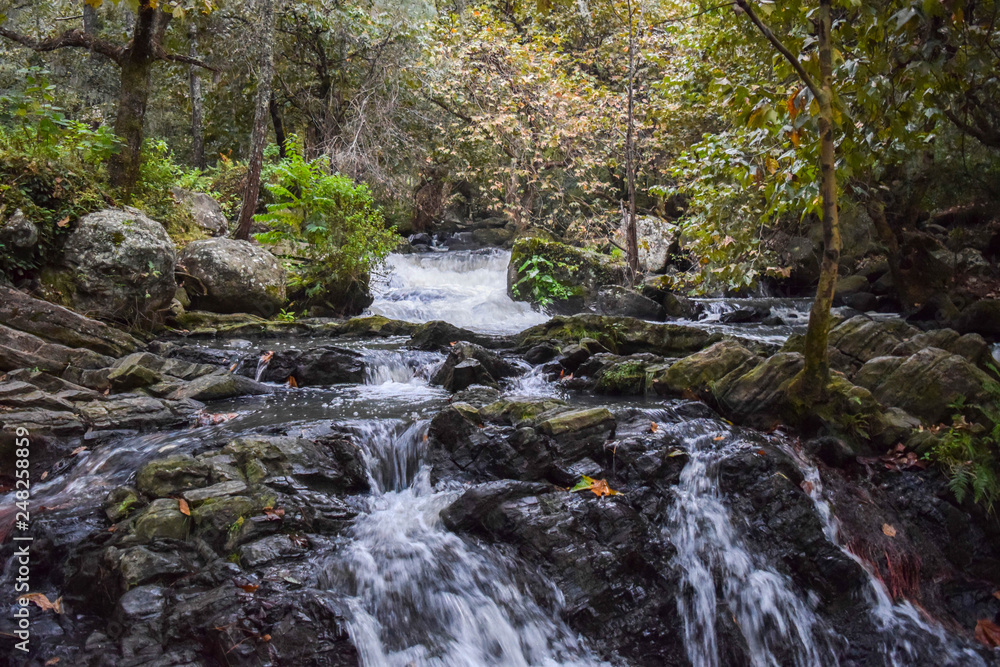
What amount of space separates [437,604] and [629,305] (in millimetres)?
9817

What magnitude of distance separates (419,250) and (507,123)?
23.7ft

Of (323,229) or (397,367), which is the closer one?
(397,367)

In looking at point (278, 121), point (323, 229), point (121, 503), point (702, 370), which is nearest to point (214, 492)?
point (121, 503)

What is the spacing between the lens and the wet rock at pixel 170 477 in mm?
3959

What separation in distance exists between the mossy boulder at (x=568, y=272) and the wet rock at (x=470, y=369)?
637 centimetres

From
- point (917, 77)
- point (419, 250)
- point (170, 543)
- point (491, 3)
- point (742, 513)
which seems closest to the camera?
point (170, 543)

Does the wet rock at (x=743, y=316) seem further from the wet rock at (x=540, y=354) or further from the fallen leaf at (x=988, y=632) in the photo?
the fallen leaf at (x=988, y=632)

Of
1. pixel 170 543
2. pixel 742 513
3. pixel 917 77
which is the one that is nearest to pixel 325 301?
pixel 170 543

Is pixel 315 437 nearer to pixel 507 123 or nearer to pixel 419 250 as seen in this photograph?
pixel 507 123

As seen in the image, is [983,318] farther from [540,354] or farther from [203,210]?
[203,210]

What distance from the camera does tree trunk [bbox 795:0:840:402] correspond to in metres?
4.11

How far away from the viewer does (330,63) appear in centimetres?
1529

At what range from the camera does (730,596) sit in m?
4.03

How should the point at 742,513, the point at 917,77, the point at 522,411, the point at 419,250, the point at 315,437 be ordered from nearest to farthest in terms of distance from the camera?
1. the point at 917,77
2. the point at 742,513
3. the point at 315,437
4. the point at 522,411
5. the point at 419,250
